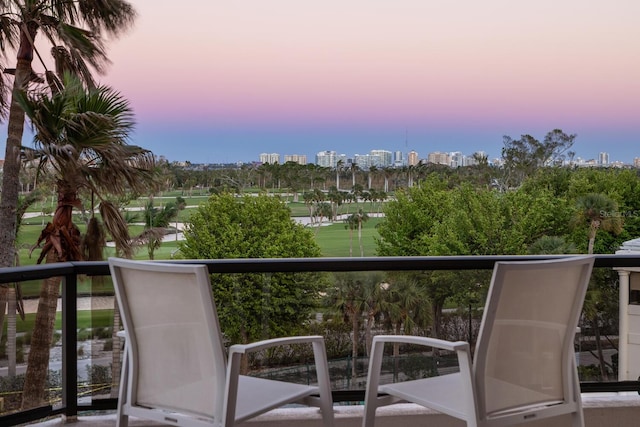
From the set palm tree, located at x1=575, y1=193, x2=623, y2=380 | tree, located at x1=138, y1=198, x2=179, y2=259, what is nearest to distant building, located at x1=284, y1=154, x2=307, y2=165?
tree, located at x1=138, y1=198, x2=179, y2=259

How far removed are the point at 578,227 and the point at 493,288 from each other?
47055 millimetres

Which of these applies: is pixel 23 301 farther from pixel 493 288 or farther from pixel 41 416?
pixel 493 288

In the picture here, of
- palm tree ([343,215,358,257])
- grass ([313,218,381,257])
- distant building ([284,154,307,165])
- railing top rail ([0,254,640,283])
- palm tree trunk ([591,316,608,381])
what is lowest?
grass ([313,218,381,257])

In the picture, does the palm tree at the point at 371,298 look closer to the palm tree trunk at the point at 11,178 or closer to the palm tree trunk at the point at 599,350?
the palm tree trunk at the point at 599,350

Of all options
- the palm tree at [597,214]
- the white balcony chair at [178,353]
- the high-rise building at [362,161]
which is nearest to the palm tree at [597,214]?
the palm tree at [597,214]

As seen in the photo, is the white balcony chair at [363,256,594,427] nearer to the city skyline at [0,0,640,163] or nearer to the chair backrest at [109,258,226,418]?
the chair backrest at [109,258,226,418]

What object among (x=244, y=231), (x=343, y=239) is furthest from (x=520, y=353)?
(x=343, y=239)

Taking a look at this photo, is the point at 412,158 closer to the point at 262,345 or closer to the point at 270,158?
the point at 270,158

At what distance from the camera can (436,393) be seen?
2.77 meters

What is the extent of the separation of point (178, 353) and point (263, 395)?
0.37 m

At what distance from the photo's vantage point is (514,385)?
2.65m

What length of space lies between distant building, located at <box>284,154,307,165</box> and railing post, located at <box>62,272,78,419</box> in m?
45.3

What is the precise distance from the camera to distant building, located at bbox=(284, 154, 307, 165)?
4955 cm

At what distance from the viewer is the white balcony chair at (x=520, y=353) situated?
256cm
